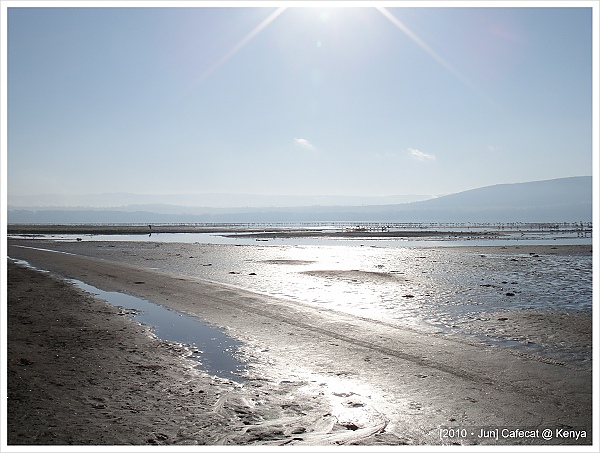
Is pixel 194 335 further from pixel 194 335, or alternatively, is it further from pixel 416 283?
pixel 416 283

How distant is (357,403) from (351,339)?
4.58 meters

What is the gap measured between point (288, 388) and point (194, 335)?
5.24m

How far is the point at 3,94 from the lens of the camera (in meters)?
9.05

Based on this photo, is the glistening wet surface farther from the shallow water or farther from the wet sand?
the shallow water

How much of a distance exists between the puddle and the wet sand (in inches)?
15.3

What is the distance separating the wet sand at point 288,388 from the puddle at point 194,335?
39 cm

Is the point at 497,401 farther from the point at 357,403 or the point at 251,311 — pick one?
the point at 251,311

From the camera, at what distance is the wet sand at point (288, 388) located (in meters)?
7.20

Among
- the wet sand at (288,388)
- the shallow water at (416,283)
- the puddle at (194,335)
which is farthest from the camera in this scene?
the shallow water at (416,283)

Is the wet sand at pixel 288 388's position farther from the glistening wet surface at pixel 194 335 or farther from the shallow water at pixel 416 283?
the shallow water at pixel 416 283

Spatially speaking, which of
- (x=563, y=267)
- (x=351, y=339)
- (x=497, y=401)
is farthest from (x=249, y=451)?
(x=563, y=267)

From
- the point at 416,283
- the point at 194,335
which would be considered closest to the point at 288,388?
the point at 194,335

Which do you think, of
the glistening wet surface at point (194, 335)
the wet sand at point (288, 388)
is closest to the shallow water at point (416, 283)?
the wet sand at point (288, 388)

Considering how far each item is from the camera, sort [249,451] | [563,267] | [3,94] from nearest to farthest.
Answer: [249,451], [3,94], [563,267]
